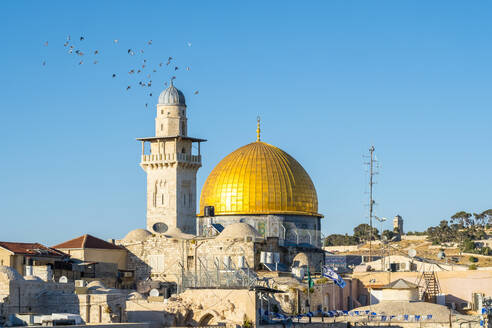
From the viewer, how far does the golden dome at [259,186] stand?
61.0 meters

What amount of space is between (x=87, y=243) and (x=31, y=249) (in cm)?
408

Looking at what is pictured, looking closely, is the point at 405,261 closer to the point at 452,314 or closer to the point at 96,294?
the point at 452,314

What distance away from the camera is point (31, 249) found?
53844mm

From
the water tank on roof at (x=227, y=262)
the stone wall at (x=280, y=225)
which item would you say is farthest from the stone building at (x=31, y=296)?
the stone wall at (x=280, y=225)

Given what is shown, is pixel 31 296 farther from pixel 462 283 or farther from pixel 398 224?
pixel 398 224

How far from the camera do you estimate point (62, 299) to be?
4262 centimetres

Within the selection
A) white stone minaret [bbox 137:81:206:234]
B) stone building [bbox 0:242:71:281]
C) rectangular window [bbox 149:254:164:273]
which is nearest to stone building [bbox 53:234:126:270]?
stone building [bbox 0:242:71:281]

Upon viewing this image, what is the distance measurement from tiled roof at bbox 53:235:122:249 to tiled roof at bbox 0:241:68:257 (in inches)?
52.9

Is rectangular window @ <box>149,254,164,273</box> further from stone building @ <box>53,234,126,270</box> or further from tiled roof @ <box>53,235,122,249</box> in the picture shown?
tiled roof @ <box>53,235,122,249</box>

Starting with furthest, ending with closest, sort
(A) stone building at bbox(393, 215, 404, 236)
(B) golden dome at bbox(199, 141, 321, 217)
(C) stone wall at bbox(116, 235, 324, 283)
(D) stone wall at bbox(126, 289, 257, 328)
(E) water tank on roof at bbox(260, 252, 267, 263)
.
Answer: (A) stone building at bbox(393, 215, 404, 236) < (B) golden dome at bbox(199, 141, 321, 217) < (E) water tank on roof at bbox(260, 252, 267, 263) < (C) stone wall at bbox(116, 235, 324, 283) < (D) stone wall at bbox(126, 289, 257, 328)

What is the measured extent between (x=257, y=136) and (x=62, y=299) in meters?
25.5

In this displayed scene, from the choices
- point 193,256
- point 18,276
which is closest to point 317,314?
point 193,256

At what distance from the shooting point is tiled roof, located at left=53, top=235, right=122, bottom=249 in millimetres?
56906

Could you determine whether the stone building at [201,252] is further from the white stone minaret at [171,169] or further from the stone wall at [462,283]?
the stone wall at [462,283]
